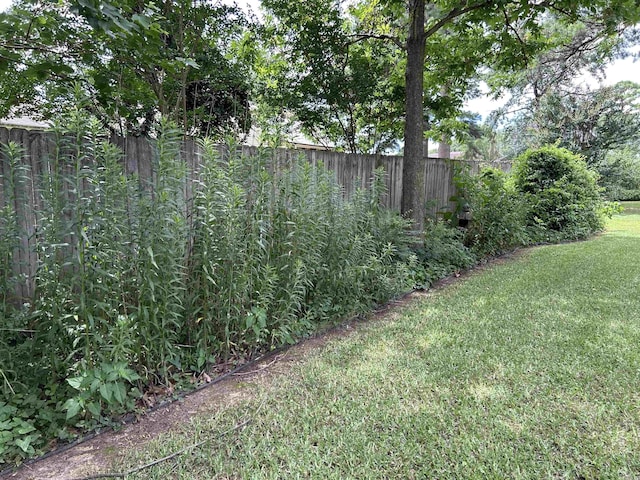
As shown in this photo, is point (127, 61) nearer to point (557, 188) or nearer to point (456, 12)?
point (456, 12)

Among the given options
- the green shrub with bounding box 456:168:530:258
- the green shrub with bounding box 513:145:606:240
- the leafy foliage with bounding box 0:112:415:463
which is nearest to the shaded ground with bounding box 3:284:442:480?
the leafy foliage with bounding box 0:112:415:463

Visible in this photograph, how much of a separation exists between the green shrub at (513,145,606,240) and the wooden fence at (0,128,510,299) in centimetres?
99

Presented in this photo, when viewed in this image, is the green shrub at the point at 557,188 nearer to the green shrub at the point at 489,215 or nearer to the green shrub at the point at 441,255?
the green shrub at the point at 489,215

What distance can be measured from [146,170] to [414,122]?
353 centimetres

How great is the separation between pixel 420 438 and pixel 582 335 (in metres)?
Result: 2.00

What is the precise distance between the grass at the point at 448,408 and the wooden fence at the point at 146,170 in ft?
4.86

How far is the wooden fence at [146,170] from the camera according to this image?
245 centimetres

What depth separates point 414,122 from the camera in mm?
5301

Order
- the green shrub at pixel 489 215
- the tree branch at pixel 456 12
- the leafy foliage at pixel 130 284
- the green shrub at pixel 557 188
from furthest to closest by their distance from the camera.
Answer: the green shrub at pixel 557 188 → the green shrub at pixel 489 215 → the tree branch at pixel 456 12 → the leafy foliage at pixel 130 284

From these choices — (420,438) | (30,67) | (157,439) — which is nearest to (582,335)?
(420,438)

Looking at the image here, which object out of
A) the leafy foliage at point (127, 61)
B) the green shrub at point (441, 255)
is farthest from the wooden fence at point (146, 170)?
the green shrub at point (441, 255)

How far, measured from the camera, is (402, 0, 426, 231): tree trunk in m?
5.12

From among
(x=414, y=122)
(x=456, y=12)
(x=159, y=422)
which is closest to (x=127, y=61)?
(x=159, y=422)

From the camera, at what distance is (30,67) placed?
9.13ft
